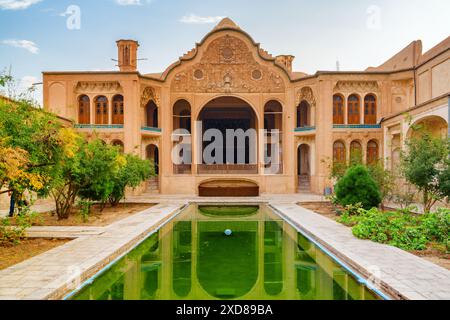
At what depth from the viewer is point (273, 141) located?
24.4 meters

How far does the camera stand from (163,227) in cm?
1064

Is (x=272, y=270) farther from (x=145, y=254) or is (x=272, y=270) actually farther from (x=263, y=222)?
(x=263, y=222)

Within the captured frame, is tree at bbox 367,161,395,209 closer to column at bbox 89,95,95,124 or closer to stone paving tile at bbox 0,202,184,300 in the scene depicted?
stone paving tile at bbox 0,202,184,300

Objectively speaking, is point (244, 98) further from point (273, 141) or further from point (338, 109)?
point (338, 109)

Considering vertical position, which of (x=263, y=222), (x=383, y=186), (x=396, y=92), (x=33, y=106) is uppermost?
(x=396, y=92)

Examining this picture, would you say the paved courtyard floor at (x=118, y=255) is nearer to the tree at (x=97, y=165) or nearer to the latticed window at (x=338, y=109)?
the tree at (x=97, y=165)

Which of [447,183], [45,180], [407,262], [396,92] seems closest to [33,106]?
[45,180]

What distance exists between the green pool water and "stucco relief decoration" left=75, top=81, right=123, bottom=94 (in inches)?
565

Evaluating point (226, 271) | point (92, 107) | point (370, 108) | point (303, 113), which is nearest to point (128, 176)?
point (226, 271)

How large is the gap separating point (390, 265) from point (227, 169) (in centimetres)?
1644

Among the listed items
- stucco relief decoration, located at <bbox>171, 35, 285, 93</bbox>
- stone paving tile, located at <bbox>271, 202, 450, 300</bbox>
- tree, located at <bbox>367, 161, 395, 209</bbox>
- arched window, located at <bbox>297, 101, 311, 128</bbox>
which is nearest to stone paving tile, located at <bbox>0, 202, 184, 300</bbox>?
stone paving tile, located at <bbox>271, 202, 450, 300</bbox>

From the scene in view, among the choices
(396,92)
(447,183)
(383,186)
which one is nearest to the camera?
(447,183)

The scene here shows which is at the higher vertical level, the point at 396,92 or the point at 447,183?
the point at 396,92

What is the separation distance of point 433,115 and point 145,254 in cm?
1388
